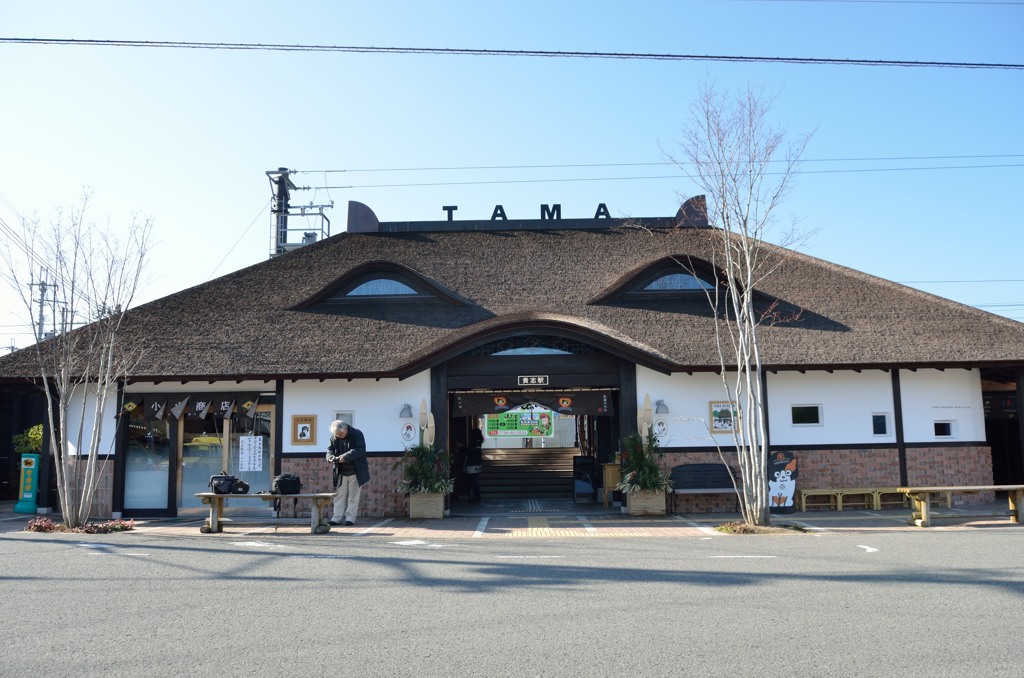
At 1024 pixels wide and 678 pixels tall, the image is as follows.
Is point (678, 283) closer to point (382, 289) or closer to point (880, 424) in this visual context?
point (880, 424)

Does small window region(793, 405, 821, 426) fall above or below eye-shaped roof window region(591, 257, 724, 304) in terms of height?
below

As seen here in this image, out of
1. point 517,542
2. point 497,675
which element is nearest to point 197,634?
point 497,675

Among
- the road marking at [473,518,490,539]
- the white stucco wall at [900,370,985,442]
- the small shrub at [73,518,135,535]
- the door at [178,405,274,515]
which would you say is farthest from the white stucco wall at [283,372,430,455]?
the white stucco wall at [900,370,985,442]

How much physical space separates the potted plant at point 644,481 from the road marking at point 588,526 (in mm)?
900

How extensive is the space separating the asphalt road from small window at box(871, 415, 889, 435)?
546 centimetres

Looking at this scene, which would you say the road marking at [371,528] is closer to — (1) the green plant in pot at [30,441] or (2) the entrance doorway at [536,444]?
(2) the entrance doorway at [536,444]

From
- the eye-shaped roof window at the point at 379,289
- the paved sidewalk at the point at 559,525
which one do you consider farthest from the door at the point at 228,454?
the eye-shaped roof window at the point at 379,289

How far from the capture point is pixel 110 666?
5027 mm

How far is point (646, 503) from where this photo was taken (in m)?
14.4

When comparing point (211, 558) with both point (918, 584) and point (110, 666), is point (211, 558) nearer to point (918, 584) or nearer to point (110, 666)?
point (110, 666)

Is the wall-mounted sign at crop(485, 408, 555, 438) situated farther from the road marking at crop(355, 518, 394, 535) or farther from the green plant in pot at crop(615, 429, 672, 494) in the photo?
the road marking at crop(355, 518, 394, 535)

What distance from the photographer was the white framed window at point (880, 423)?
15.3 m

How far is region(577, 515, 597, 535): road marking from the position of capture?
40.6 ft

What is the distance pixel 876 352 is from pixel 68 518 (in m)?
14.1
